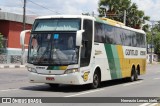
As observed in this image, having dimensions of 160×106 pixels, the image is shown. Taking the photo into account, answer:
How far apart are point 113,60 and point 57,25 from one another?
189 inches

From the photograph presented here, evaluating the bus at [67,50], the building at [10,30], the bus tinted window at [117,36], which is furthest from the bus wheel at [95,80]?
the building at [10,30]

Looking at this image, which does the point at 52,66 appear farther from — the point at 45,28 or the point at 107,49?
the point at 107,49

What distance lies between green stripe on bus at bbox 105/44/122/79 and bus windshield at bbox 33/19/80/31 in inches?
127

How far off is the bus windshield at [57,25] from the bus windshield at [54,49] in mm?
271

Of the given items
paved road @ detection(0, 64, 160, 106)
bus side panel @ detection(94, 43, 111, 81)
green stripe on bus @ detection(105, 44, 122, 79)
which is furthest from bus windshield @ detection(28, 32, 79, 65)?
green stripe on bus @ detection(105, 44, 122, 79)

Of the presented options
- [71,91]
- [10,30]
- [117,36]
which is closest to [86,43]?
[71,91]

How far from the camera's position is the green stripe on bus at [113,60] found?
20234mm

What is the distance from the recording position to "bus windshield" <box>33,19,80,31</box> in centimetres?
1698

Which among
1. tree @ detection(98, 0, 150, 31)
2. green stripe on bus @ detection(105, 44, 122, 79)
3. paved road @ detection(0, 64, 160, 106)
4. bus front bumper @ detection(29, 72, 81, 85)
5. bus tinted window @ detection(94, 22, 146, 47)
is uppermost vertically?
tree @ detection(98, 0, 150, 31)

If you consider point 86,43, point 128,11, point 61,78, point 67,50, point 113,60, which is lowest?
point 61,78

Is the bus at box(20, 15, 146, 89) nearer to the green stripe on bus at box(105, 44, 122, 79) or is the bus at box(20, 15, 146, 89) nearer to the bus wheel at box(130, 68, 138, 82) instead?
the green stripe on bus at box(105, 44, 122, 79)

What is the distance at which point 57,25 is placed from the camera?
1719cm

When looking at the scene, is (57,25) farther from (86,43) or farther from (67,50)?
(86,43)

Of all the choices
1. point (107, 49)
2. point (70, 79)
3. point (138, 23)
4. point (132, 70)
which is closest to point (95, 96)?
point (70, 79)
